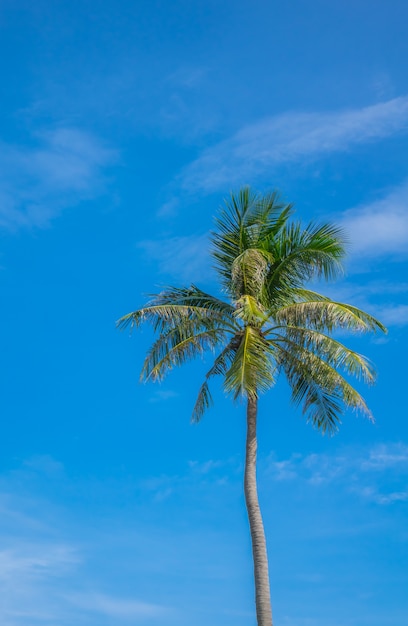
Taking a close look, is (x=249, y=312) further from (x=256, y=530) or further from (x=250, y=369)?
(x=256, y=530)

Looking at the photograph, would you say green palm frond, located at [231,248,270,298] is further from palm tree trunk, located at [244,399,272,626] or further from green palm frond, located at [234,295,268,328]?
palm tree trunk, located at [244,399,272,626]

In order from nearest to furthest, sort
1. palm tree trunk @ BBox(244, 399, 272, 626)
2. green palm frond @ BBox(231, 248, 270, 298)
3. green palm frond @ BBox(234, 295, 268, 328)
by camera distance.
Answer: palm tree trunk @ BBox(244, 399, 272, 626) < green palm frond @ BBox(234, 295, 268, 328) < green palm frond @ BBox(231, 248, 270, 298)

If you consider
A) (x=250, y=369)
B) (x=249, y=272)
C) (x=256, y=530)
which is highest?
(x=249, y=272)

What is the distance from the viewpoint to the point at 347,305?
24125mm

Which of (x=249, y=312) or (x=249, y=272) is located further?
(x=249, y=272)

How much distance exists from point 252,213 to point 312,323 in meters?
3.89

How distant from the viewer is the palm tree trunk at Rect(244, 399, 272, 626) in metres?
21.6

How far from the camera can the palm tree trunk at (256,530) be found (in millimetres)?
21594

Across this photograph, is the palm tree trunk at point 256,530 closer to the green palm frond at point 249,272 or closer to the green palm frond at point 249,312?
the green palm frond at point 249,312

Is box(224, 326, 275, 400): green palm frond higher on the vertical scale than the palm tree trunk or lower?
higher

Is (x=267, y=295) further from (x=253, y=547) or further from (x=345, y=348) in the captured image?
(x=253, y=547)

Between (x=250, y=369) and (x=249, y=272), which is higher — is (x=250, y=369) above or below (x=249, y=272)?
below

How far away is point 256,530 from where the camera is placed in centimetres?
2258

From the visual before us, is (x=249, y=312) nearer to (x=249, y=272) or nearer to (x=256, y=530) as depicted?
(x=249, y=272)
